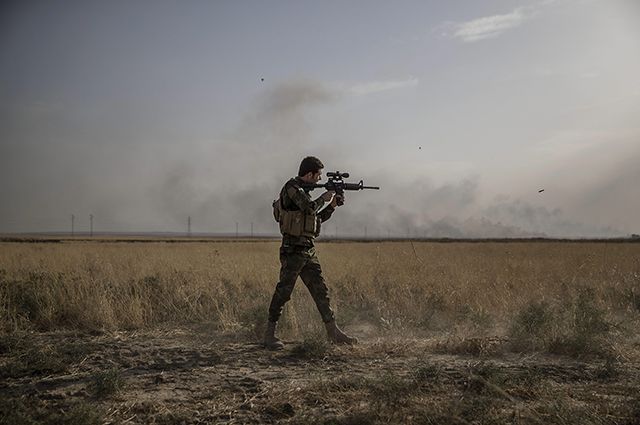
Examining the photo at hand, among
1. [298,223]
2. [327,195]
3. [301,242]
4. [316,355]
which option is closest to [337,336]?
[316,355]

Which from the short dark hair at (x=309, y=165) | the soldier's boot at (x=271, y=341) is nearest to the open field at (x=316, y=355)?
the soldier's boot at (x=271, y=341)

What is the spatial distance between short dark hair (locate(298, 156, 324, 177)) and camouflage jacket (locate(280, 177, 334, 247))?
0.40 feet

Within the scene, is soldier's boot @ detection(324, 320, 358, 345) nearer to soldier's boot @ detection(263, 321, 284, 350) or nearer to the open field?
the open field

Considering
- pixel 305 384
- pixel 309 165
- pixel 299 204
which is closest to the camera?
pixel 305 384

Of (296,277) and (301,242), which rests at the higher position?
(301,242)

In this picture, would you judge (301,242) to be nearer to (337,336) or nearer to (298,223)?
(298,223)

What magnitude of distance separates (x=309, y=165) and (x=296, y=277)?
1.50 meters

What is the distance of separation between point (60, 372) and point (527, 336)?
18.6 ft

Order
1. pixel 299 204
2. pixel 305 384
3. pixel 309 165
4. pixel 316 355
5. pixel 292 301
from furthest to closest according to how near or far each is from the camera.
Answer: pixel 292 301 → pixel 309 165 → pixel 299 204 → pixel 316 355 → pixel 305 384

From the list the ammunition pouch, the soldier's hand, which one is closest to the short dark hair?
the soldier's hand

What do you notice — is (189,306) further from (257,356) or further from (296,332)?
(257,356)

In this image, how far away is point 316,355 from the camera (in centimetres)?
555

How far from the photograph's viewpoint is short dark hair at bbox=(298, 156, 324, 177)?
6.26 m

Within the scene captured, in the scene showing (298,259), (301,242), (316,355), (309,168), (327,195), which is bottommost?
(316,355)
